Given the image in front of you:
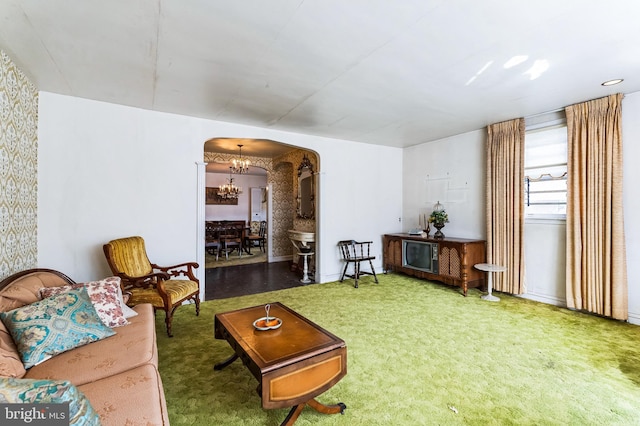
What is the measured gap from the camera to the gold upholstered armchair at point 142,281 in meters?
2.93

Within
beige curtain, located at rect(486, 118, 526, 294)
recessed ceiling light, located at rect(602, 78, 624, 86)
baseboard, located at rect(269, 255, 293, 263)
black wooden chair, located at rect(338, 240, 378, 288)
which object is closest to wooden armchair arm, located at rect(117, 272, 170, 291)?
black wooden chair, located at rect(338, 240, 378, 288)

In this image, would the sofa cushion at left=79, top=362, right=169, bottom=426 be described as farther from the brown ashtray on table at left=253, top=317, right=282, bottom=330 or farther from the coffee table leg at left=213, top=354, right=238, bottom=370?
the coffee table leg at left=213, top=354, right=238, bottom=370

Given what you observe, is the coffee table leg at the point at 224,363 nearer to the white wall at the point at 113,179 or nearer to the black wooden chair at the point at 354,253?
the white wall at the point at 113,179

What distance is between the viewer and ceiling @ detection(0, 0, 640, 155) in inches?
75.9

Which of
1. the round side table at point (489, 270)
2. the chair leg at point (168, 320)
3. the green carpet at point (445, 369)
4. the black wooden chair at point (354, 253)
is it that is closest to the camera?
the green carpet at point (445, 369)

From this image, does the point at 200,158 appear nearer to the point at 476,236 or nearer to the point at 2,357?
the point at 2,357

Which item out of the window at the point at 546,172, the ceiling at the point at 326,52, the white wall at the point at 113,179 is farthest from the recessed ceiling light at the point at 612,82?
the white wall at the point at 113,179

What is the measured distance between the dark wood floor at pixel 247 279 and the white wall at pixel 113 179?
3.05 feet

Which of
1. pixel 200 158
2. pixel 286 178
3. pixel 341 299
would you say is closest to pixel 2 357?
pixel 200 158

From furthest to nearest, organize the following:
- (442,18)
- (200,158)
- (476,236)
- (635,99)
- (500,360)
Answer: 1. (476,236)
2. (200,158)
3. (635,99)
4. (500,360)
5. (442,18)

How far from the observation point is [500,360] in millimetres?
2488

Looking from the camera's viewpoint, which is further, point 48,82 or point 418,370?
point 48,82

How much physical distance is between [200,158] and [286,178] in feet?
11.7

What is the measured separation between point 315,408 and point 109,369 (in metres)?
1.20
